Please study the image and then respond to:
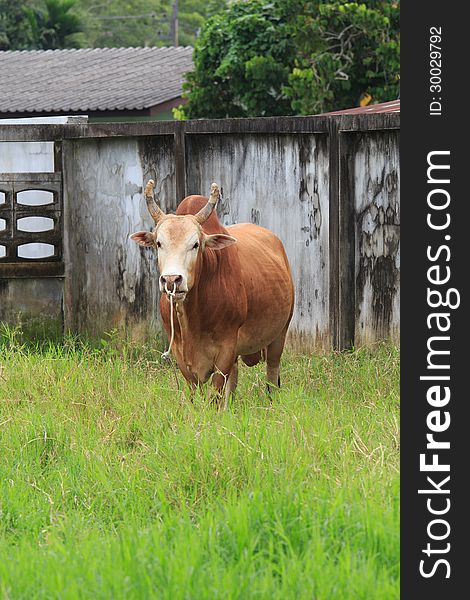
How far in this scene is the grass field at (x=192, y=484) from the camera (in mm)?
4555

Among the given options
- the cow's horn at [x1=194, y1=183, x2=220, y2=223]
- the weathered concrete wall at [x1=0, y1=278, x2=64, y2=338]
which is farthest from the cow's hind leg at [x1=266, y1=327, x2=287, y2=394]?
the weathered concrete wall at [x1=0, y1=278, x2=64, y2=338]

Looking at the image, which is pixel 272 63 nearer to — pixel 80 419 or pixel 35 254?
pixel 35 254

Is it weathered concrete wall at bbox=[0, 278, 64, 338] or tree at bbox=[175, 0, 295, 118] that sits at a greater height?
tree at bbox=[175, 0, 295, 118]

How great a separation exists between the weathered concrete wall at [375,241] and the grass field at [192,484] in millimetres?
463

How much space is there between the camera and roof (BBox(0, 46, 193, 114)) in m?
26.9

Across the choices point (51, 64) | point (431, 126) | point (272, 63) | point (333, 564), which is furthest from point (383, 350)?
point (51, 64)

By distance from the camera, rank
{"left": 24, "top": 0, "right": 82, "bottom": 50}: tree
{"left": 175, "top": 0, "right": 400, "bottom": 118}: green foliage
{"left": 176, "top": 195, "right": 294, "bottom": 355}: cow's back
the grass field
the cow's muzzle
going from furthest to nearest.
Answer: {"left": 24, "top": 0, "right": 82, "bottom": 50}: tree < {"left": 175, "top": 0, "right": 400, "bottom": 118}: green foliage < {"left": 176, "top": 195, "right": 294, "bottom": 355}: cow's back < the cow's muzzle < the grass field

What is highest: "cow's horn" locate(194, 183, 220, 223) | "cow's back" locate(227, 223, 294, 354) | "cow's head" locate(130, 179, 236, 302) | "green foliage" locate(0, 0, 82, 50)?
"green foliage" locate(0, 0, 82, 50)

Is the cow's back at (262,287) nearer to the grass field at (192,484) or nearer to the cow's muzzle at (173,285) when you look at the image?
the grass field at (192,484)

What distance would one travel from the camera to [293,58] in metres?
22.5

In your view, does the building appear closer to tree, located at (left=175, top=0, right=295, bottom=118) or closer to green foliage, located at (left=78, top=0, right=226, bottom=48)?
tree, located at (left=175, top=0, right=295, bottom=118)

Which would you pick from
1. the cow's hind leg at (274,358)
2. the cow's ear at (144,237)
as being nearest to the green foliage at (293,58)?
the cow's hind leg at (274,358)

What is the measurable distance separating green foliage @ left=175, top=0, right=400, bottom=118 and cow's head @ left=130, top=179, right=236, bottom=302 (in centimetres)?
1345

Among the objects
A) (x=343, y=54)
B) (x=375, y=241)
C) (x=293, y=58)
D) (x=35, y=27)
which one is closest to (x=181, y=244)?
(x=375, y=241)
